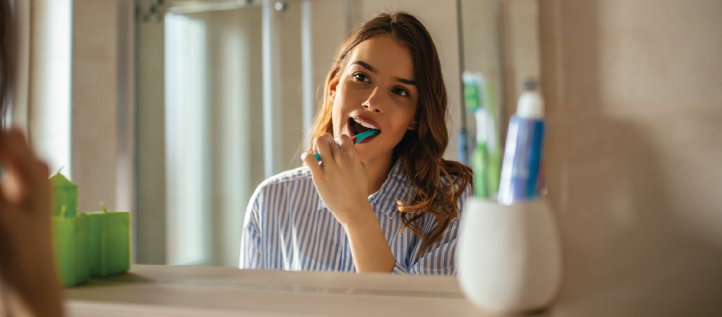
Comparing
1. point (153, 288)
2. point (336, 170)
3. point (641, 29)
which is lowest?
point (153, 288)

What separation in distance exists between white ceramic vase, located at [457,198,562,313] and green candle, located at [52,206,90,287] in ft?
1.24

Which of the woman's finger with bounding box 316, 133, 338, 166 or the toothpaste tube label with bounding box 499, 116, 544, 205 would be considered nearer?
the toothpaste tube label with bounding box 499, 116, 544, 205

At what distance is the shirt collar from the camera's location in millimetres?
514

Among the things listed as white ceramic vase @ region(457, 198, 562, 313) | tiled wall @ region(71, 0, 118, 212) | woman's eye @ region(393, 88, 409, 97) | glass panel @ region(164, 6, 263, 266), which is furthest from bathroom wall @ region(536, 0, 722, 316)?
tiled wall @ region(71, 0, 118, 212)

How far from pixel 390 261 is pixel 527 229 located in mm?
212

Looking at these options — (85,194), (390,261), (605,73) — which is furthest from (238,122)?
(605,73)

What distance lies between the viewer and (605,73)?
1.18 ft

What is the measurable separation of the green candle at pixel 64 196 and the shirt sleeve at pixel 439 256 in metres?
0.33

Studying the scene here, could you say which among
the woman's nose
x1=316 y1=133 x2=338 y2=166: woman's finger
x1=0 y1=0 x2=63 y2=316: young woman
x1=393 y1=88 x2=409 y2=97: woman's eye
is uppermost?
x1=393 y1=88 x2=409 y2=97: woman's eye

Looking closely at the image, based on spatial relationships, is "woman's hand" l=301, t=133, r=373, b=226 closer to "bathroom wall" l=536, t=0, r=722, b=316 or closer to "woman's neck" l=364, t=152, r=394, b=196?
"woman's neck" l=364, t=152, r=394, b=196

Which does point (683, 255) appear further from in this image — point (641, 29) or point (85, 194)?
point (85, 194)

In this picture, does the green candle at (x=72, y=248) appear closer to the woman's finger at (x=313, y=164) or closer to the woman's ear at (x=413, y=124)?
the woman's finger at (x=313, y=164)

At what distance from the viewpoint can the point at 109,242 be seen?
0.49m

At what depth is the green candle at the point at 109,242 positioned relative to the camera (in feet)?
1.55
